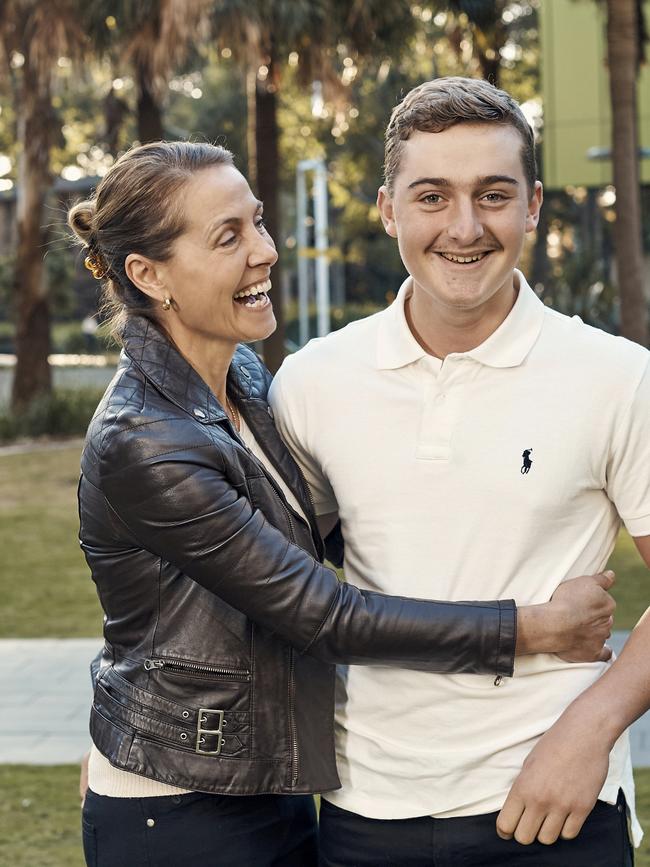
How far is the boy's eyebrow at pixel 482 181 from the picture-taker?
2393 millimetres

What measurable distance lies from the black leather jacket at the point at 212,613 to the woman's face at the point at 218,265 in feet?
0.34

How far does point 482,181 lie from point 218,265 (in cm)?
60

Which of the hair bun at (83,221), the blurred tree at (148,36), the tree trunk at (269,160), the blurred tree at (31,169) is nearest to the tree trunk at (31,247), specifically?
the blurred tree at (31,169)

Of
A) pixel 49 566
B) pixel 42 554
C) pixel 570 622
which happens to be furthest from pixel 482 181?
pixel 42 554

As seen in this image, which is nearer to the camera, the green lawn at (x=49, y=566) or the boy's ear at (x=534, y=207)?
the boy's ear at (x=534, y=207)

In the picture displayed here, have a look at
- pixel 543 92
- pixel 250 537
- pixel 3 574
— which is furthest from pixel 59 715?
pixel 543 92

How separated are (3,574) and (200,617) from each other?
28.1 ft

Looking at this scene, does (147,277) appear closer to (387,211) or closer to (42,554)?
(387,211)

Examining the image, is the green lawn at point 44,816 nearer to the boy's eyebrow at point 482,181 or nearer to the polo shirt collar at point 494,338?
the polo shirt collar at point 494,338

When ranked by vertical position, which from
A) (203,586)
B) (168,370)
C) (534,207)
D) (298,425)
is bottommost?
(203,586)

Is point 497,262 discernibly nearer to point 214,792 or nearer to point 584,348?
point 584,348

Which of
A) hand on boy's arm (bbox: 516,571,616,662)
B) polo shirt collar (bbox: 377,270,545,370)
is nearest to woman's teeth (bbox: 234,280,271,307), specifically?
polo shirt collar (bbox: 377,270,545,370)

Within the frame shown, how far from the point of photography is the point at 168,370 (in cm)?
259

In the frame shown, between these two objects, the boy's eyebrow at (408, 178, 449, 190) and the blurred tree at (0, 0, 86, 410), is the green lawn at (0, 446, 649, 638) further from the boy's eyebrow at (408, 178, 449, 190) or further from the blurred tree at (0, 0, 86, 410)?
the boy's eyebrow at (408, 178, 449, 190)
